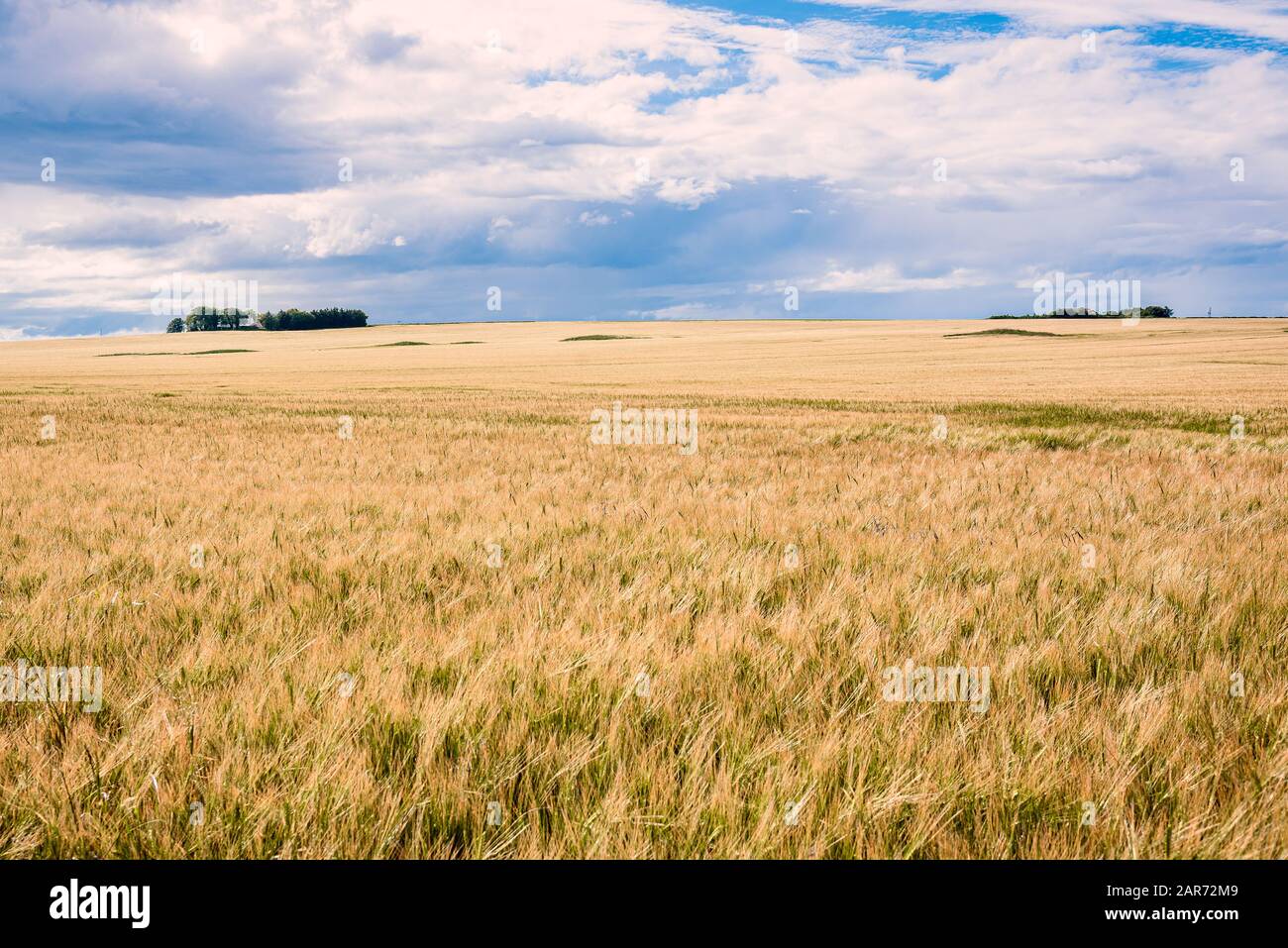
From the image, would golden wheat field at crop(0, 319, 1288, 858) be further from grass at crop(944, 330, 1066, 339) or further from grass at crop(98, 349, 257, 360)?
grass at crop(98, 349, 257, 360)

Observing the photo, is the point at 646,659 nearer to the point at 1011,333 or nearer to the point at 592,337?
the point at 1011,333

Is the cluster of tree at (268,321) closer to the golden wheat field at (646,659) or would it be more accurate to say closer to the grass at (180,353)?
the grass at (180,353)

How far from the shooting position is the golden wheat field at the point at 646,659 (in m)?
2.22

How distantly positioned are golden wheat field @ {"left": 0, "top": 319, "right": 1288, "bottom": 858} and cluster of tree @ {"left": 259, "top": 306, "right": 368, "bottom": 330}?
14457cm

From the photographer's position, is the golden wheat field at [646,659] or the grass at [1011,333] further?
the grass at [1011,333]

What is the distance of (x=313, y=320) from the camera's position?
470ft

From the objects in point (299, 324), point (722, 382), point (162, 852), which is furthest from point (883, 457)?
point (299, 324)

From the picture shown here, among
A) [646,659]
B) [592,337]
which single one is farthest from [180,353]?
[646,659]

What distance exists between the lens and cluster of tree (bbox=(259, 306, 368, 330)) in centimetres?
14038

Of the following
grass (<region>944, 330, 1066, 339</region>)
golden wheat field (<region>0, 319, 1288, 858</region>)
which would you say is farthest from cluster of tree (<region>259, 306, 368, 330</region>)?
golden wheat field (<region>0, 319, 1288, 858</region>)

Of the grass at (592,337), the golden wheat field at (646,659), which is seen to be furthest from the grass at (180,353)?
the golden wheat field at (646,659)

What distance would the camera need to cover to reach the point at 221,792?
7.54ft

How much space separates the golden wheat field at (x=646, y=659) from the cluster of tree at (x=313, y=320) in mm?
144573
